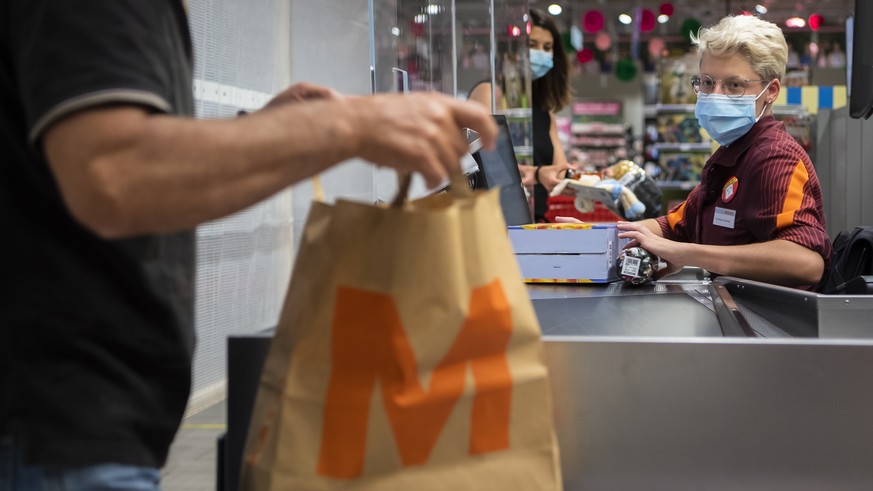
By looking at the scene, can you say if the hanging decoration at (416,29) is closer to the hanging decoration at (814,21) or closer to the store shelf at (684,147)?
the store shelf at (684,147)

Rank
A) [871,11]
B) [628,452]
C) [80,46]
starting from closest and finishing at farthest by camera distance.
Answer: [80,46] → [628,452] → [871,11]

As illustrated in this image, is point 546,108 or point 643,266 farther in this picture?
point 546,108

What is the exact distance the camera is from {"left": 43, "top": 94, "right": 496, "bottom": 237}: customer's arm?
2.33ft

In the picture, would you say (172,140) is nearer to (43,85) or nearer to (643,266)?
(43,85)

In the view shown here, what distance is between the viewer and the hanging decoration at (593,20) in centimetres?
1342

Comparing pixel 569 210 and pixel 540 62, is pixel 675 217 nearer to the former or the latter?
pixel 540 62

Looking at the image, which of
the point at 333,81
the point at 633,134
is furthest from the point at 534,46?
the point at 633,134

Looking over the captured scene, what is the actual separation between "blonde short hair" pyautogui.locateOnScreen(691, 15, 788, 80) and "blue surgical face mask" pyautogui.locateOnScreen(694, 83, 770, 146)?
2.2 inches

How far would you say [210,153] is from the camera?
0.72 meters

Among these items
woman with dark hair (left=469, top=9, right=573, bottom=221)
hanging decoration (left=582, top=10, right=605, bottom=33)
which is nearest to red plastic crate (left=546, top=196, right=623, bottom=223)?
woman with dark hair (left=469, top=9, right=573, bottom=221)

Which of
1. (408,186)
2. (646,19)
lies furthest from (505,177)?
(646,19)

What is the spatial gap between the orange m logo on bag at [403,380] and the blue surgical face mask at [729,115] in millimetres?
1602

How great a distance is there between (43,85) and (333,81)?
16.0 feet

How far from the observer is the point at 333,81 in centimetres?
547
